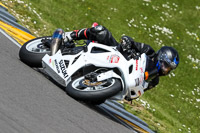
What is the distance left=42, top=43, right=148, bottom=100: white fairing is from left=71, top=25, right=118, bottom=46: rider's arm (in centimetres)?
14

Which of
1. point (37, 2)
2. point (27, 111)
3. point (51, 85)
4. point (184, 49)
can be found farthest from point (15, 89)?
point (184, 49)

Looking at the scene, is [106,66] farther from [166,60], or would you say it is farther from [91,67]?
[166,60]

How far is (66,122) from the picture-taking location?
16.9ft

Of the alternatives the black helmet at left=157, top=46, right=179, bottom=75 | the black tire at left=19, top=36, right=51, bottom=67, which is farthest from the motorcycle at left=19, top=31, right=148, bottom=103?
the black helmet at left=157, top=46, right=179, bottom=75

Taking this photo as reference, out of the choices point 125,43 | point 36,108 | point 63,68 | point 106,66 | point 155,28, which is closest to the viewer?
point 36,108

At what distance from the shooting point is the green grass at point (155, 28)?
11.4 m

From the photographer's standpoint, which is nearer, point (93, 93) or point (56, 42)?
point (93, 93)

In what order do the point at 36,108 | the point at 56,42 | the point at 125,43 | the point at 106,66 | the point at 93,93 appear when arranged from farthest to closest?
the point at 56,42 < the point at 125,43 < the point at 106,66 < the point at 93,93 < the point at 36,108

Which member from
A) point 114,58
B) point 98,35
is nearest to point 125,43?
point 114,58

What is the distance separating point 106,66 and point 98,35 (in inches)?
26.7

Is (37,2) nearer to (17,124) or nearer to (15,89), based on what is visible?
(15,89)

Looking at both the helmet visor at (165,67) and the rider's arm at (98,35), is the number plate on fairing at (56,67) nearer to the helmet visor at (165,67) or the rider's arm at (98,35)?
the rider's arm at (98,35)

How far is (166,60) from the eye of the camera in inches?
282

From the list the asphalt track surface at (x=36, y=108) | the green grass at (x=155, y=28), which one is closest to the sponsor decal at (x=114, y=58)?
the asphalt track surface at (x=36, y=108)
